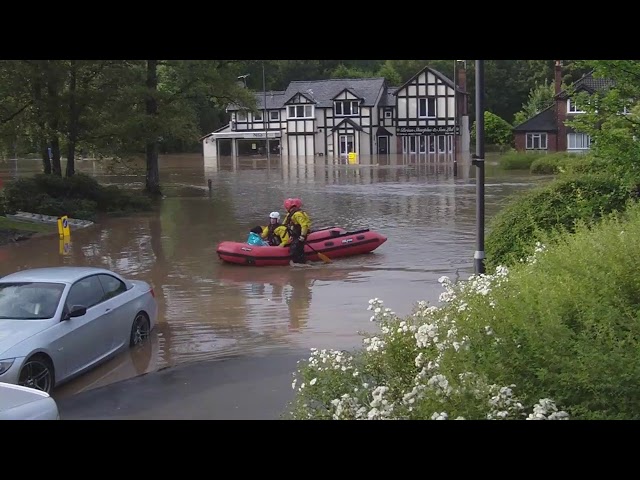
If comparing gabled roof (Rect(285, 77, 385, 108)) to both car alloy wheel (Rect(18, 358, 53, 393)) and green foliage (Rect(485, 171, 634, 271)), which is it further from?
car alloy wheel (Rect(18, 358, 53, 393))

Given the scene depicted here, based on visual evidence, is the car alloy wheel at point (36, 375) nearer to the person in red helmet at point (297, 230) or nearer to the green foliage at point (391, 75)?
the person in red helmet at point (297, 230)

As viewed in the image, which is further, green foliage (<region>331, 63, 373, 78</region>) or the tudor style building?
green foliage (<region>331, 63, 373, 78</region>)

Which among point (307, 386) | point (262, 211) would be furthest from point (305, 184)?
point (307, 386)

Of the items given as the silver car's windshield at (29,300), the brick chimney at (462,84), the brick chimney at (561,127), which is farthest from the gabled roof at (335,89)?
the silver car's windshield at (29,300)

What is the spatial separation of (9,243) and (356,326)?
1458 cm

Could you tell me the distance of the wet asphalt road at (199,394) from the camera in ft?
28.6

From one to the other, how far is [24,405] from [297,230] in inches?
520

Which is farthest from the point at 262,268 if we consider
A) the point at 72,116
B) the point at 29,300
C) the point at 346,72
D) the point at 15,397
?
the point at 346,72

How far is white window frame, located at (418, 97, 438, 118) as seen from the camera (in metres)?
77.2

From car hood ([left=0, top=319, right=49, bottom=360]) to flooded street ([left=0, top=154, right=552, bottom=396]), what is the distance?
855mm

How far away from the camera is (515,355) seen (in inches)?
224

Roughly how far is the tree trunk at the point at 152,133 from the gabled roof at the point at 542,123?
137 feet

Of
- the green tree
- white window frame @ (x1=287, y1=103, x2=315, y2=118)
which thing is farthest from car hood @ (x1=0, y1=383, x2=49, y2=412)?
white window frame @ (x1=287, y1=103, x2=315, y2=118)
